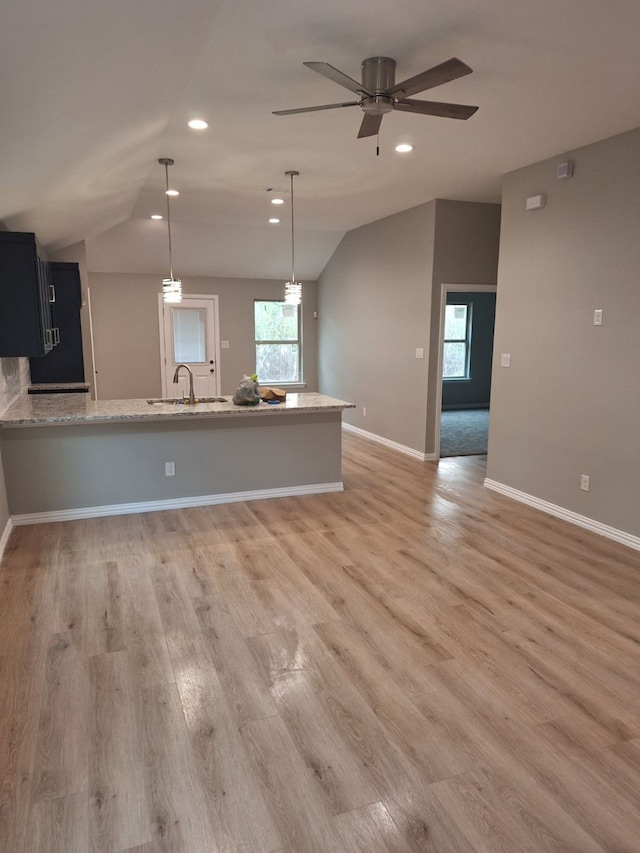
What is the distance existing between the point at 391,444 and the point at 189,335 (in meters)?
3.64

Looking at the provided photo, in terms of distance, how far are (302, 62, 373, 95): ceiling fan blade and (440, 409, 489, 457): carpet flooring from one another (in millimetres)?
4401

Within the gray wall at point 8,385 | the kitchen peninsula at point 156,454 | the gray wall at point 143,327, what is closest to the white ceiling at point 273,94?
the gray wall at point 8,385

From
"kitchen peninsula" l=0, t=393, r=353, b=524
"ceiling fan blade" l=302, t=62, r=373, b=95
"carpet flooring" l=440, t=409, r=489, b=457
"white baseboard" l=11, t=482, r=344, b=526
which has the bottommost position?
"white baseboard" l=11, t=482, r=344, b=526

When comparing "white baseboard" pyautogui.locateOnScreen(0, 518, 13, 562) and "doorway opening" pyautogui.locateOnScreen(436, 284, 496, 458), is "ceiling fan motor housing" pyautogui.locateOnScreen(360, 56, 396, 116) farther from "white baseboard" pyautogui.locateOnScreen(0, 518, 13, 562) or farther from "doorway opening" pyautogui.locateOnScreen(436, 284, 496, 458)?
"doorway opening" pyautogui.locateOnScreen(436, 284, 496, 458)

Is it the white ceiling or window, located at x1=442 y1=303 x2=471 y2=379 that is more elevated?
the white ceiling

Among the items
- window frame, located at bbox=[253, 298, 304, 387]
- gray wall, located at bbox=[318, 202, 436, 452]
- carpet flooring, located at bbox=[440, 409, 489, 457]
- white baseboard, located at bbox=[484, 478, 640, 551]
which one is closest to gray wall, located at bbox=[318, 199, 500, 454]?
gray wall, located at bbox=[318, 202, 436, 452]

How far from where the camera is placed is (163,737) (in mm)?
1972

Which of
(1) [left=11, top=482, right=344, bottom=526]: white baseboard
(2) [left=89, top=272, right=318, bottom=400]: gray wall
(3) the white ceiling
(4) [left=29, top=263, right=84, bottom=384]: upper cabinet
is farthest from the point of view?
(2) [left=89, top=272, right=318, bottom=400]: gray wall

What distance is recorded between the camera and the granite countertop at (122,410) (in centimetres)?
396

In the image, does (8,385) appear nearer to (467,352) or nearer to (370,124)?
(370,124)

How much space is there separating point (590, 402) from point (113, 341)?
6353 mm

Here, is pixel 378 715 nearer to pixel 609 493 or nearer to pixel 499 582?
pixel 499 582

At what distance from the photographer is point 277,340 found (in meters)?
8.71

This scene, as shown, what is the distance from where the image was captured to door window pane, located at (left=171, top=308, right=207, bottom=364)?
320 inches
